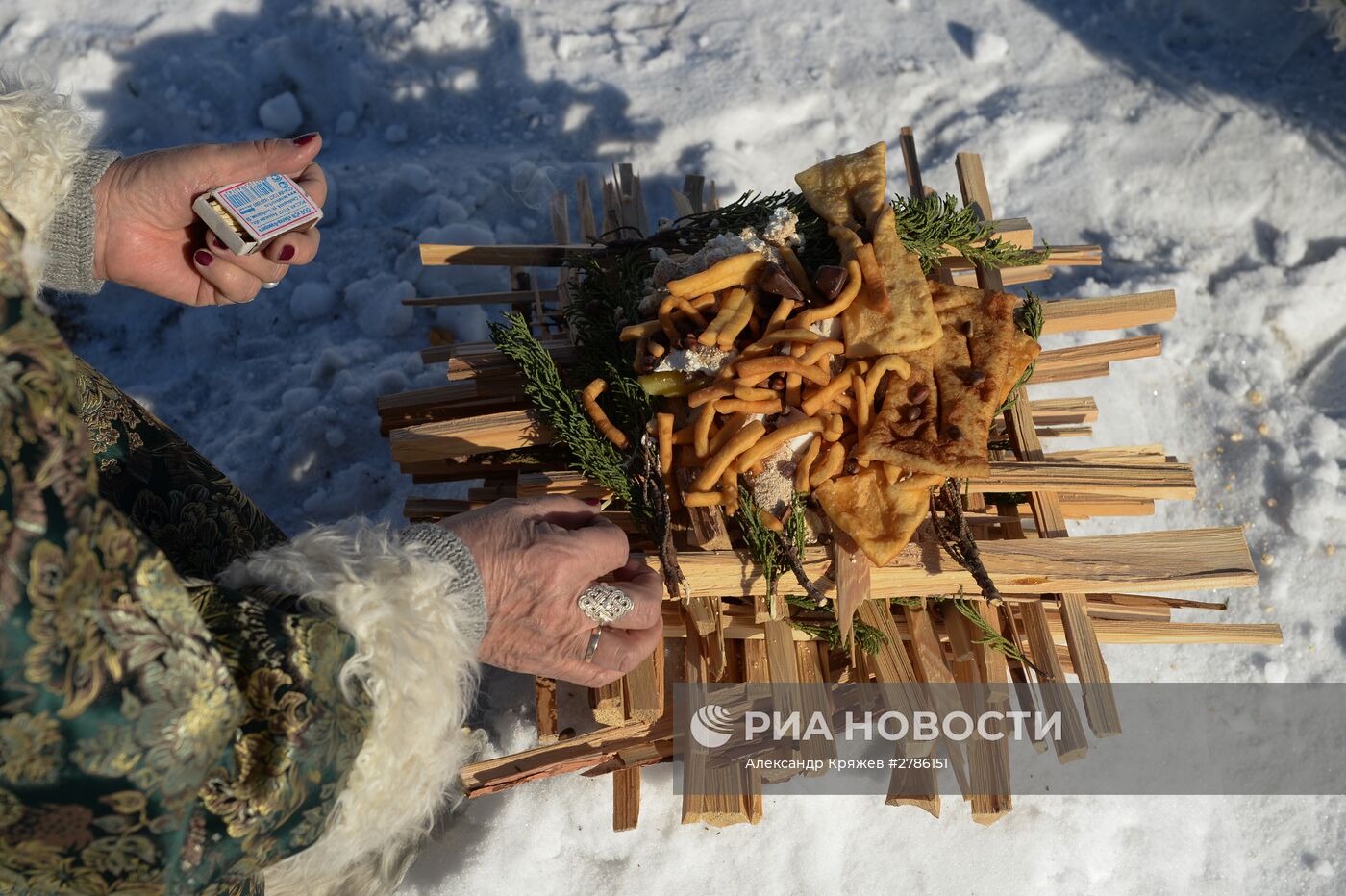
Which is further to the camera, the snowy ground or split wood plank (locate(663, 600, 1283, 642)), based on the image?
the snowy ground

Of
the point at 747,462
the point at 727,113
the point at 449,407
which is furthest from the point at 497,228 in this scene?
the point at 747,462

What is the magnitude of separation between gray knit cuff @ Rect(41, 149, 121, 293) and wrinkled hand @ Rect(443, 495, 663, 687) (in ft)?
3.58

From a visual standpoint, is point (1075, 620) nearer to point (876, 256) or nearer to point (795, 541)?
point (795, 541)

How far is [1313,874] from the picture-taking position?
2852 millimetres

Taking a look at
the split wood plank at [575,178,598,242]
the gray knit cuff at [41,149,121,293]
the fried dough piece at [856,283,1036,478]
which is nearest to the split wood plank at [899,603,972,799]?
the fried dough piece at [856,283,1036,478]

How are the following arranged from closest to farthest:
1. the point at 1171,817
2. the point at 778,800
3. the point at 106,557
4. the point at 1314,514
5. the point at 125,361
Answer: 1. the point at 106,557
2. the point at 778,800
3. the point at 1171,817
4. the point at 1314,514
5. the point at 125,361

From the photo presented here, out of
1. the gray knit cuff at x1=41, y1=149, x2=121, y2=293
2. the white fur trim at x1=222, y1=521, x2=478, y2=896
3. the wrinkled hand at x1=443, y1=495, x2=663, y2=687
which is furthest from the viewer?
the gray knit cuff at x1=41, y1=149, x2=121, y2=293

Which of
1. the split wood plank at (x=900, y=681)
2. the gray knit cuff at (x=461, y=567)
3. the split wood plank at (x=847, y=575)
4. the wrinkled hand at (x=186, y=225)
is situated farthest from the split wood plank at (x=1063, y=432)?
the wrinkled hand at (x=186, y=225)

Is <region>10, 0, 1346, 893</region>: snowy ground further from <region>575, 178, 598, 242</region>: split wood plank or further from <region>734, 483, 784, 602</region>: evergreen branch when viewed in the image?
<region>734, 483, 784, 602</region>: evergreen branch

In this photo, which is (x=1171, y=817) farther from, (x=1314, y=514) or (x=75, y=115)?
(x=75, y=115)

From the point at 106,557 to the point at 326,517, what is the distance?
2303mm

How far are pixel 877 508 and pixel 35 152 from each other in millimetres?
1882

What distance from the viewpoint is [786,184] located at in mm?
4043

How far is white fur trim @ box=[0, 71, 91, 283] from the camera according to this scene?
6.12 feet
